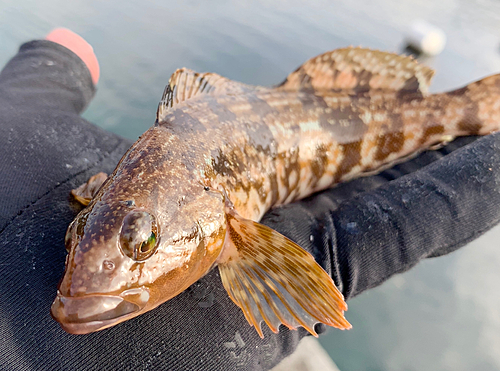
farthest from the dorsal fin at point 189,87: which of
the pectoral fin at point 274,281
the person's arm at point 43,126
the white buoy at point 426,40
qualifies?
the white buoy at point 426,40

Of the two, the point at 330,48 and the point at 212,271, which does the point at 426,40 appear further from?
the point at 212,271

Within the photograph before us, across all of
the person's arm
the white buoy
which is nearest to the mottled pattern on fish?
the person's arm

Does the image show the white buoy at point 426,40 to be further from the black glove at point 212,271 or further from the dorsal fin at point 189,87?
the dorsal fin at point 189,87

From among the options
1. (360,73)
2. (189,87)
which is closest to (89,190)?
(189,87)

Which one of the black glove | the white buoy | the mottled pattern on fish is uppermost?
the white buoy

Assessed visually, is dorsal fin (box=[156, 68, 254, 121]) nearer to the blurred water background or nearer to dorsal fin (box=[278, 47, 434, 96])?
dorsal fin (box=[278, 47, 434, 96])
